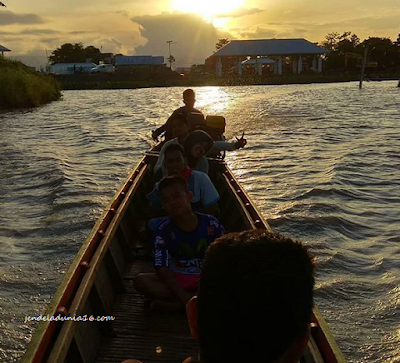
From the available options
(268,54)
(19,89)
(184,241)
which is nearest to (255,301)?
(184,241)

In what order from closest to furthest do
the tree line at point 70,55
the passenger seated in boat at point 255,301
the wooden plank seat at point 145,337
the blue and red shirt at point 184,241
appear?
the passenger seated in boat at point 255,301 → the wooden plank seat at point 145,337 → the blue and red shirt at point 184,241 → the tree line at point 70,55

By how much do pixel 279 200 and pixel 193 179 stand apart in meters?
6.23

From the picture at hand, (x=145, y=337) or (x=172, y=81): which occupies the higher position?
(x=145, y=337)

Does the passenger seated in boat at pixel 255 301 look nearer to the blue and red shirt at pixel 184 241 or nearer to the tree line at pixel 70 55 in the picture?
the blue and red shirt at pixel 184 241

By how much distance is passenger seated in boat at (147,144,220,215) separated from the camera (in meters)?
5.06

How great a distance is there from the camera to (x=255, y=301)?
4.09 feet

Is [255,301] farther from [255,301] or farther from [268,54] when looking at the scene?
[268,54]

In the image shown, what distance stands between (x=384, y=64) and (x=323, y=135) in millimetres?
64364

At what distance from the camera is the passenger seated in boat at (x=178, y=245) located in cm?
387

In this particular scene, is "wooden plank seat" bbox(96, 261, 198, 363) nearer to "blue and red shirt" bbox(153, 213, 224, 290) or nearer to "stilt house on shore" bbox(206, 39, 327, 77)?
"blue and red shirt" bbox(153, 213, 224, 290)

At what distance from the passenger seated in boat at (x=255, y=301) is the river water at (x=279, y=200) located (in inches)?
177

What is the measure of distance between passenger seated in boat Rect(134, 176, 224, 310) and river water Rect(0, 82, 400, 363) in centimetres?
223

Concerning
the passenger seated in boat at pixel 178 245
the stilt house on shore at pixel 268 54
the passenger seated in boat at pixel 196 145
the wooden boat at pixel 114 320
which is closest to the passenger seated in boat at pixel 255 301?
the wooden boat at pixel 114 320

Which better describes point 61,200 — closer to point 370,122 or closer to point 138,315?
point 138,315
